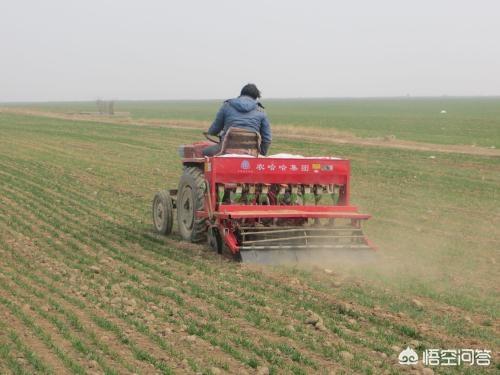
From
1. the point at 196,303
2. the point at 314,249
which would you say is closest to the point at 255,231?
the point at 314,249

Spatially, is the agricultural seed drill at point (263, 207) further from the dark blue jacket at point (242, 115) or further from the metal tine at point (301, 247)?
the dark blue jacket at point (242, 115)

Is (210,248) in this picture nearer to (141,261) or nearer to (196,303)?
(141,261)

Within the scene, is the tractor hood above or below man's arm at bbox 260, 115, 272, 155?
above

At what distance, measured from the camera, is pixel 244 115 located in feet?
31.3

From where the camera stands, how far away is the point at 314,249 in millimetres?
8680

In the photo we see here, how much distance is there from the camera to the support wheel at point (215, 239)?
913 cm

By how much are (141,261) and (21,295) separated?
1.81 meters

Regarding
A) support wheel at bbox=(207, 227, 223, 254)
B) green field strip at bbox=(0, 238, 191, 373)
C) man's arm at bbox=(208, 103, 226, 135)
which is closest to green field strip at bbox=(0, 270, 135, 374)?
green field strip at bbox=(0, 238, 191, 373)

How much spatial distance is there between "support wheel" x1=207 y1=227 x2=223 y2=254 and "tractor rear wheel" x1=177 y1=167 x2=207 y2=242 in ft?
0.62

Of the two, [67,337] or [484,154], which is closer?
[67,337]

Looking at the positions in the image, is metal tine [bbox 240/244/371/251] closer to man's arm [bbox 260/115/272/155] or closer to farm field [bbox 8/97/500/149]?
man's arm [bbox 260/115/272/155]

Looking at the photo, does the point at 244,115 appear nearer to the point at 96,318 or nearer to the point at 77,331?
the point at 96,318

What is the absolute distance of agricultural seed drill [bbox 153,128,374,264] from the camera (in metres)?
8.66

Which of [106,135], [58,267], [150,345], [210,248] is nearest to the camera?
[150,345]
